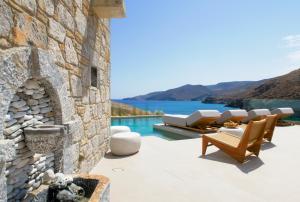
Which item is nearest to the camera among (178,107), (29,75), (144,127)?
(29,75)

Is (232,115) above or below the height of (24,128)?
below

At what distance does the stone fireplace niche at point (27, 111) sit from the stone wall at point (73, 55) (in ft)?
0.07

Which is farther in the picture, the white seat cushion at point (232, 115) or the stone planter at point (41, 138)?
the white seat cushion at point (232, 115)

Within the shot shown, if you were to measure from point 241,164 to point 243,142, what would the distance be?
0.46 metres

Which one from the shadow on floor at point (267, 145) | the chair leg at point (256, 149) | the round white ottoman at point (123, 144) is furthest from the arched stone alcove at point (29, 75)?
the shadow on floor at point (267, 145)

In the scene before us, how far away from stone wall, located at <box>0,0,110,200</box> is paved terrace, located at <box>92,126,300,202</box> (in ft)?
2.32

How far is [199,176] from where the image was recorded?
4.12 meters

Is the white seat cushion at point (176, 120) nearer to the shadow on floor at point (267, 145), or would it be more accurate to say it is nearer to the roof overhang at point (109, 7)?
the shadow on floor at point (267, 145)

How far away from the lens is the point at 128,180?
388 cm

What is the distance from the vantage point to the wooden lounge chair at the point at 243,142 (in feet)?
15.6

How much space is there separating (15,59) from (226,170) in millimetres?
3954

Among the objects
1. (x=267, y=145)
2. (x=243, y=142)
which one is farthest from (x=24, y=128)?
(x=267, y=145)

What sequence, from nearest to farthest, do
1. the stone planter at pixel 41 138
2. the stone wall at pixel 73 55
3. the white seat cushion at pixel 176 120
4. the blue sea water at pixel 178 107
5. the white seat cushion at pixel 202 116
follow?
the stone wall at pixel 73 55, the stone planter at pixel 41 138, the white seat cushion at pixel 202 116, the white seat cushion at pixel 176 120, the blue sea water at pixel 178 107

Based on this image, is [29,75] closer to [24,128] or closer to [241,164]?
[24,128]
